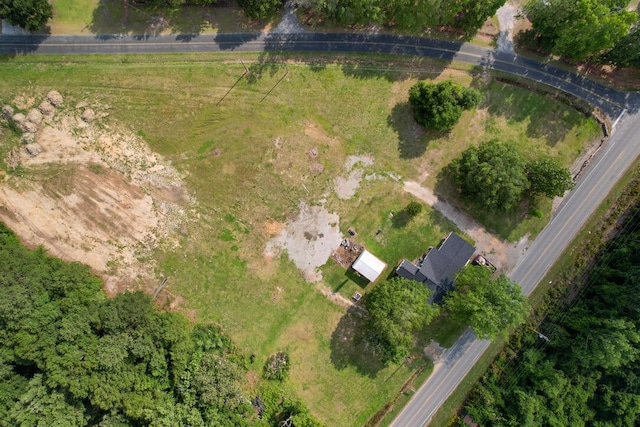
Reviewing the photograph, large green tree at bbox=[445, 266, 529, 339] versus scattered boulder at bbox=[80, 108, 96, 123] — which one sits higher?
large green tree at bbox=[445, 266, 529, 339]

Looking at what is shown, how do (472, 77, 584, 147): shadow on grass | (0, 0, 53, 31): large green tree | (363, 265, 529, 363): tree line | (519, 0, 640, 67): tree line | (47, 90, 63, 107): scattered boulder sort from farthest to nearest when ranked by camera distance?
(472, 77, 584, 147): shadow on grass < (47, 90, 63, 107): scattered boulder < (0, 0, 53, 31): large green tree < (363, 265, 529, 363): tree line < (519, 0, 640, 67): tree line

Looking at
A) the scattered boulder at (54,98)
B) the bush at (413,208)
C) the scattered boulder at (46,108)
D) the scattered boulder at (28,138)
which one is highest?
the bush at (413,208)

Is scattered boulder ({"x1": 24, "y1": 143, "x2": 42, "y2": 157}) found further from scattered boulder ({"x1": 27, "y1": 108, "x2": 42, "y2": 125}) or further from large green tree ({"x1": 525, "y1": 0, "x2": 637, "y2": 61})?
large green tree ({"x1": 525, "y1": 0, "x2": 637, "y2": 61})

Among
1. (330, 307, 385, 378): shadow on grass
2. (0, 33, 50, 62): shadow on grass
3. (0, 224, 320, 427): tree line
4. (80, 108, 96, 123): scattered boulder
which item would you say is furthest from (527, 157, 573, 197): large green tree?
(0, 33, 50, 62): shadow on grass

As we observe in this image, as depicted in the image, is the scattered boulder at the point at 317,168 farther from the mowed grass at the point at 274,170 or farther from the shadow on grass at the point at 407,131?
the shadow on grass at the point at 407,131

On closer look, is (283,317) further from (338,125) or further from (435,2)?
(435,2)

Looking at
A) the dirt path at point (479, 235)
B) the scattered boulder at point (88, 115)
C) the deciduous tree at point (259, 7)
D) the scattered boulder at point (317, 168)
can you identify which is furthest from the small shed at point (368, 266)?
the scattered boulder at point (88, 115)
